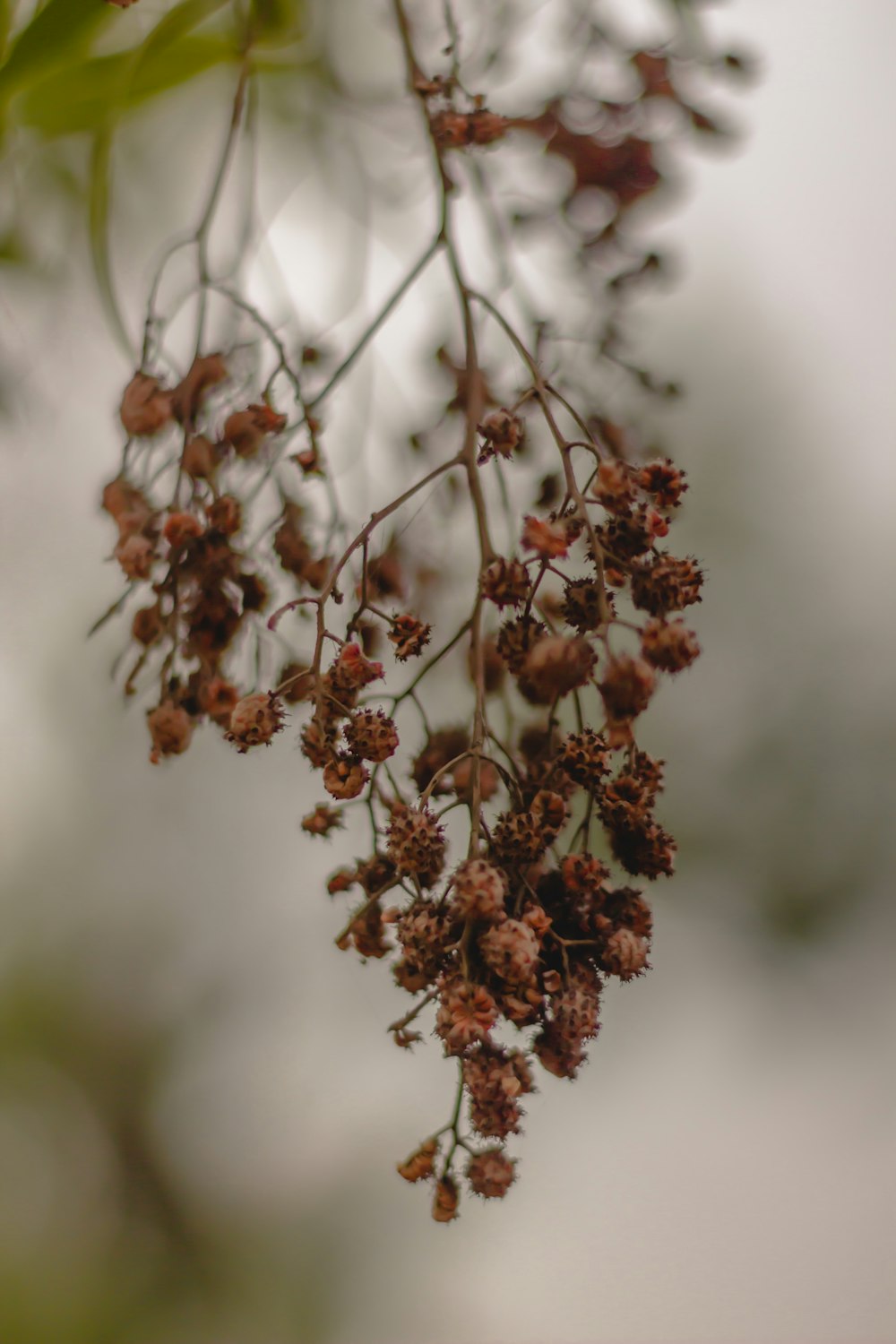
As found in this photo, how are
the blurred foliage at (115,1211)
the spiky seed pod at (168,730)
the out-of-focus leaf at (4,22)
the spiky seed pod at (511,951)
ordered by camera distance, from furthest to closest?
the blurred foliage at (115,1211) < the out-of-focus leaf at (4,22) < the spiky seed pod at (168,730) < the spiky seed pod at (511,951)

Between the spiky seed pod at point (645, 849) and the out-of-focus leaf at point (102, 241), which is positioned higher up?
the out-of-focus leaf at point (102, 241)

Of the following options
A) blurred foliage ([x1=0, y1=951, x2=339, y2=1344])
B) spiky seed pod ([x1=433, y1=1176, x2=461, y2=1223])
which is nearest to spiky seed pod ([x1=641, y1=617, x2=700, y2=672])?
spiky seed pod ([x1=433, y1=1176, x2=461, y2=1223])

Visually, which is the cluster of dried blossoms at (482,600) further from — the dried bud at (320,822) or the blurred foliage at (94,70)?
the blurred foliage at (94,70)

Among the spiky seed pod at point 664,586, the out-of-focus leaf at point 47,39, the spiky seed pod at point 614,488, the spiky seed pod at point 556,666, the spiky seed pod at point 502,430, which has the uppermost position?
the out-of-focus leaf at point 47,39

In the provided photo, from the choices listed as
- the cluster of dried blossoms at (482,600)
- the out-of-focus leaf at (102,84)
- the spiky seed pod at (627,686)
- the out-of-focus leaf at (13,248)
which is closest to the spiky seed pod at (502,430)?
the cluster of dried blossoms at (482,600)

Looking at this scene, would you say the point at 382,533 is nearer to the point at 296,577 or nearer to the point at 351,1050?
the point at 296,577

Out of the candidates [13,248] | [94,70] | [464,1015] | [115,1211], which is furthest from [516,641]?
[115,1211]

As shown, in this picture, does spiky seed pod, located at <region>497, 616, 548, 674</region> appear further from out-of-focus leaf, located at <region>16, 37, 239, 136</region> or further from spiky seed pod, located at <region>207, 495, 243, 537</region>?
out-of-focus leaf, located at <region>16, 37, 239, 136</region>

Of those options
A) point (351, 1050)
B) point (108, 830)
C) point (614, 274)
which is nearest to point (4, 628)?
point (108, 830)
